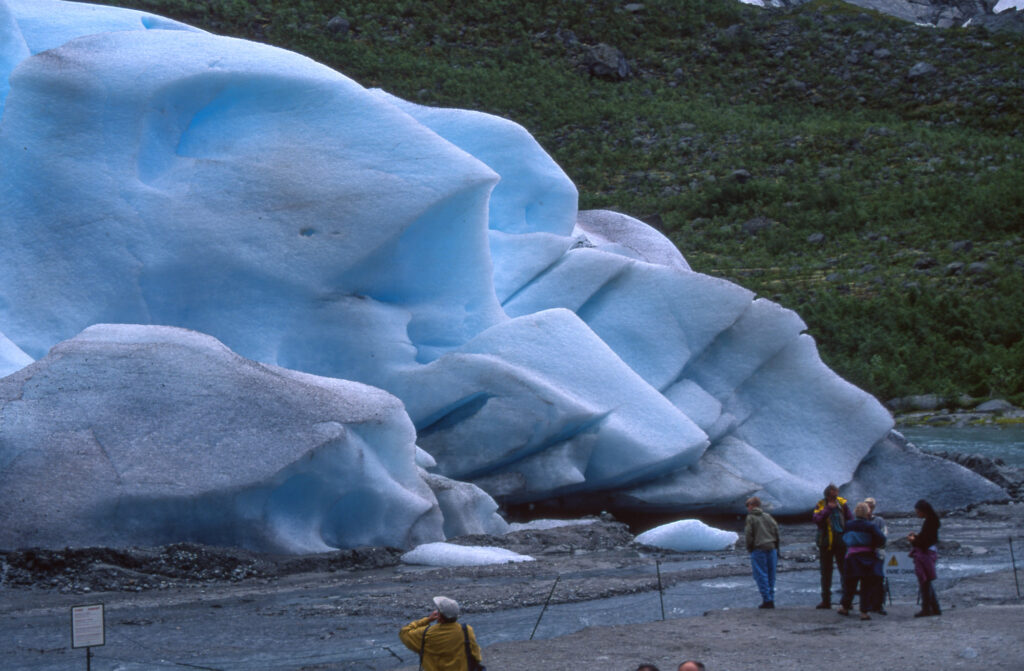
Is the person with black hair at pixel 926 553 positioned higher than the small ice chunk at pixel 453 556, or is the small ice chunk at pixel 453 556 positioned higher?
the person with black hair at pixel 926 553

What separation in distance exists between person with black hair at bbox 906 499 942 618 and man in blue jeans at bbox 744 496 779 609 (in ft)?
2.87

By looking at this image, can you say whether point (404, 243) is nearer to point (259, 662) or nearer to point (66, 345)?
point (66, 345)

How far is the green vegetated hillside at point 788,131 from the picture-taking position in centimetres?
3456

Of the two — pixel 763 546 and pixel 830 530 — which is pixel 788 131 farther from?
pixel 763 546

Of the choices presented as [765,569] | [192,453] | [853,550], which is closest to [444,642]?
[853,550]

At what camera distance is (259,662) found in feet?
23.9

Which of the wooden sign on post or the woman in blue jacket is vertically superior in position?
the wooden sign on post

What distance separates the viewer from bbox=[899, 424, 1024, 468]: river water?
21867 millimetres

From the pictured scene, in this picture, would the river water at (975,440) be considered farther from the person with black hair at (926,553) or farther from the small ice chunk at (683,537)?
the person with black hair at (926,553)

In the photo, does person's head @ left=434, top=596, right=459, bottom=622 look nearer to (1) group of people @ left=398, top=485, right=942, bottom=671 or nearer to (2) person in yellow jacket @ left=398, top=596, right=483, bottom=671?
(2) person in yellow jacket @ left=398, top=596, right=483, bottom=671

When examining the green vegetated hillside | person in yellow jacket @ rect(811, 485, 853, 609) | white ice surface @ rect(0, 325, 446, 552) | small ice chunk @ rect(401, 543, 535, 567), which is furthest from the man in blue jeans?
the green vegetated hillside

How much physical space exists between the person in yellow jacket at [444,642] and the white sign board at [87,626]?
5.20 feet

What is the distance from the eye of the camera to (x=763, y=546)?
848cm

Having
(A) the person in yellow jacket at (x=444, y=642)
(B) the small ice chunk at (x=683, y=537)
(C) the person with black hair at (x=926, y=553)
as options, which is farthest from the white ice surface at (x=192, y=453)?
(A) the person in yellow jacket at (x=444, y=642)
